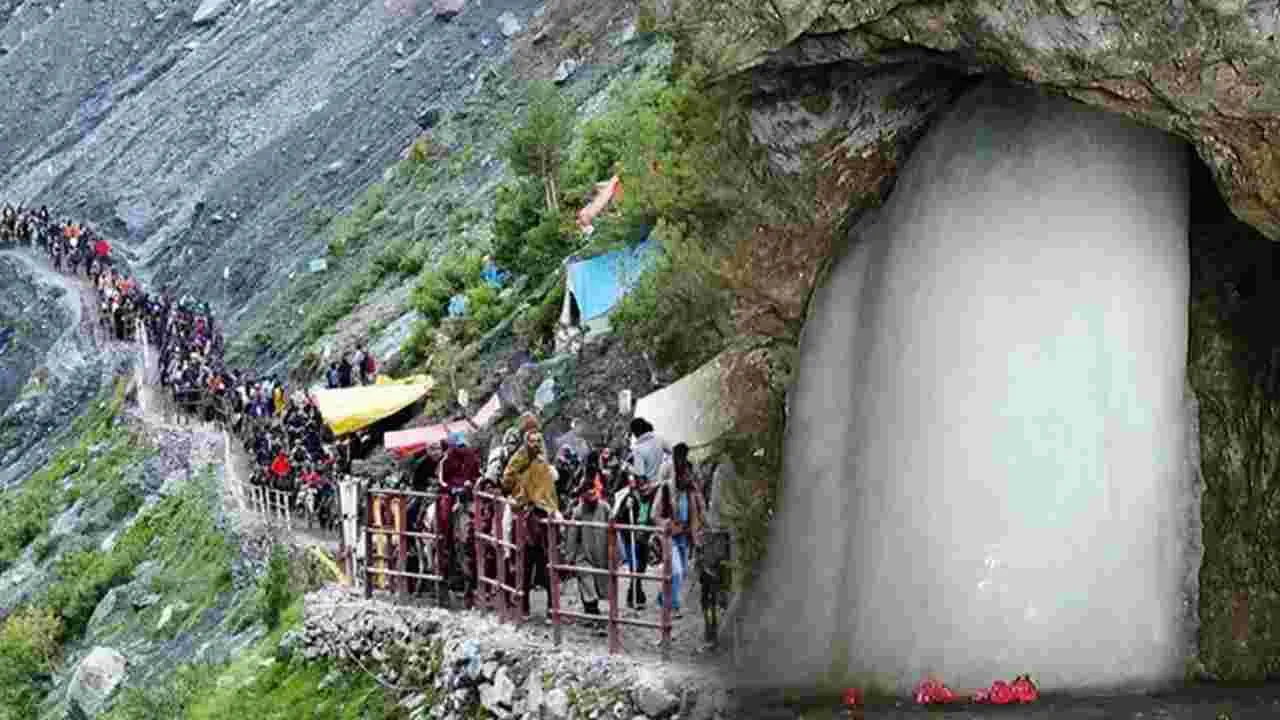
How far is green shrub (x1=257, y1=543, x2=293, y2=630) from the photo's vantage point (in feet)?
73.6

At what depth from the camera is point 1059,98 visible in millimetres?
13953

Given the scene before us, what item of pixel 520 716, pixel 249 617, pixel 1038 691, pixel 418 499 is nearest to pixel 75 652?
pixel 249 617

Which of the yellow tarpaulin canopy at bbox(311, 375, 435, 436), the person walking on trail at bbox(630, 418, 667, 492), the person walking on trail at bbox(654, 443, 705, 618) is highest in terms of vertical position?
the yellow tarpaulin canopy at bbox(311, 375, 435, 436)

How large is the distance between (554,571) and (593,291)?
37.1 ft

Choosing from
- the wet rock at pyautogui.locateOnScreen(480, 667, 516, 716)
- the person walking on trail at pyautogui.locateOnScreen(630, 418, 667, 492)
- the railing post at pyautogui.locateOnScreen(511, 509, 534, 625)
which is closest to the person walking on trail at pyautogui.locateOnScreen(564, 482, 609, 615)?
the person walking on trail at pyautogui.locateOnScreen(630, 418, 667, 492)

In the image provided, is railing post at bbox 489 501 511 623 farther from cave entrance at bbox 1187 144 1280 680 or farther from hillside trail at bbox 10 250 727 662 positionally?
cave entrance at bbox 1187 144 1280 680

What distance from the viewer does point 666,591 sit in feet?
47.1

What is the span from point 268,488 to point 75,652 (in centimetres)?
343

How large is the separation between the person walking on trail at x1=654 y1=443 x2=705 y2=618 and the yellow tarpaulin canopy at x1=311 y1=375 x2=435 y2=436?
15.3m

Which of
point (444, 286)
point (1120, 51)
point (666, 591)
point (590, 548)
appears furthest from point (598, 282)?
point (1120, 51)

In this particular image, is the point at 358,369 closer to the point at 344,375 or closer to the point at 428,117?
the point at 344,375

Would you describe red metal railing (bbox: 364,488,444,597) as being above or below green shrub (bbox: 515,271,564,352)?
below

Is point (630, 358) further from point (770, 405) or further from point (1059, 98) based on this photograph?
point (1059, 98)

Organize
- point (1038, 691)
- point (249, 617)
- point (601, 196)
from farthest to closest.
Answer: point (601, 196), point (249, 617), point (1038, 691)
